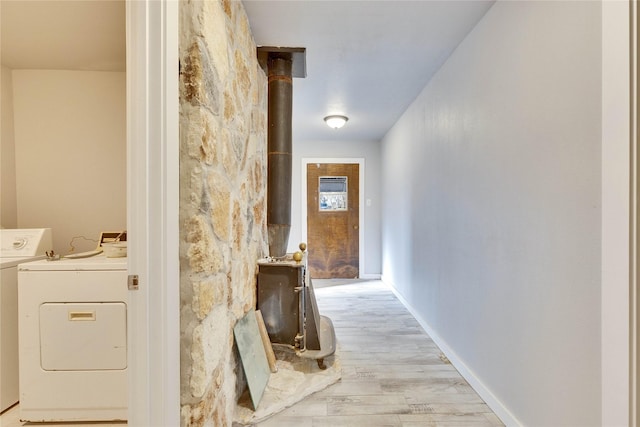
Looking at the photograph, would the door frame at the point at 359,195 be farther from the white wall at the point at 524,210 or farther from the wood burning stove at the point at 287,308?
the wood burning stove at the point at 287,308

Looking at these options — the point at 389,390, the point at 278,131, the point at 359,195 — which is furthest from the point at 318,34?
the point at 359,195

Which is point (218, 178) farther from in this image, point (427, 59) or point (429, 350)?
point (429, 350)

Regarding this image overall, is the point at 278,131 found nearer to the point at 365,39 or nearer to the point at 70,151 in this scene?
the point at 365,39

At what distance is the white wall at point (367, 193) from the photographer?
5.28m

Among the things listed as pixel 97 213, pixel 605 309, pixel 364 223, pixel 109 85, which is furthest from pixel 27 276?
pixel 364 223

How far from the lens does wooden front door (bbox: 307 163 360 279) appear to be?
5.32 m

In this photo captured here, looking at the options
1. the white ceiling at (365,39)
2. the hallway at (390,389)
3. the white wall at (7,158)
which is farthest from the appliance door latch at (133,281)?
the white wall at (7,158)

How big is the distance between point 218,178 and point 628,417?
63.2 inches

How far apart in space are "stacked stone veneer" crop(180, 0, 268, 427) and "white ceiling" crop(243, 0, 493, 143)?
318mm

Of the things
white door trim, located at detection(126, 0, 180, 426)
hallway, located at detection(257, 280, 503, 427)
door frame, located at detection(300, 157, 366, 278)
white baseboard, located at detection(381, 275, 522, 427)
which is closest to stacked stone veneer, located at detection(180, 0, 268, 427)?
white door trim, located at detection(126, 0, 180, 426)

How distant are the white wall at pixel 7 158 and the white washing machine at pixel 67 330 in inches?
43.8

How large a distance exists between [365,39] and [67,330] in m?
2.54

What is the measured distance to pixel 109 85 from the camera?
237 centimetres

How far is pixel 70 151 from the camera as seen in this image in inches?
93.2
